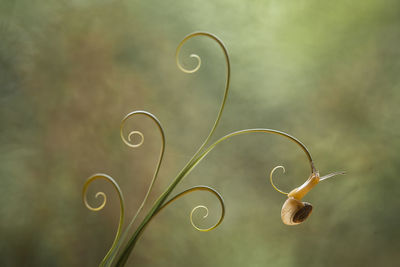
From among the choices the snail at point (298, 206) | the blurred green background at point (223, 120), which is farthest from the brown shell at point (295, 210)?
the blurred green background at point (223, 120)

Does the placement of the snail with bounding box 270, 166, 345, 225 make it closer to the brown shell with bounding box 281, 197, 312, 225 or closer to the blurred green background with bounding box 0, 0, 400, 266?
the brown shell with bounding box 281, 197, 312, 225

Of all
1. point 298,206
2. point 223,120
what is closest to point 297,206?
point 298,206

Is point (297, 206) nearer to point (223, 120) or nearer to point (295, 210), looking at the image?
point (295, 210)

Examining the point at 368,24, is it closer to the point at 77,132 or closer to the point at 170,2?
the point at 170,2

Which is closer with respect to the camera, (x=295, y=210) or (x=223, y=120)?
(x=295, y=210)

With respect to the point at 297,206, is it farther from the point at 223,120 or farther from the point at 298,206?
the point at 223,120

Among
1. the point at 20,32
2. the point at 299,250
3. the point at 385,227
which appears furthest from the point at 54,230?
the point at 385,227

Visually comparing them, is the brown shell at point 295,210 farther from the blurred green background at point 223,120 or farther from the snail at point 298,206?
the blurred green background at point 223,120

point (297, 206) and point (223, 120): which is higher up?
point (223, 120)
